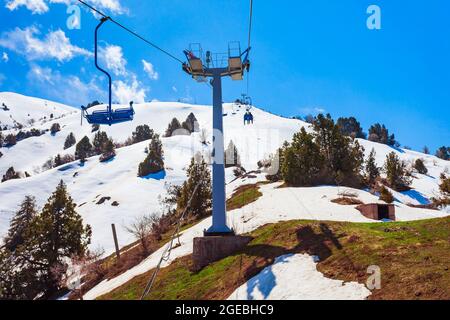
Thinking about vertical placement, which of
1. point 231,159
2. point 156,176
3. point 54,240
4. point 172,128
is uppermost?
point 172,128

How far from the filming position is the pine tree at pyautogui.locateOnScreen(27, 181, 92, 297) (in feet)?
123

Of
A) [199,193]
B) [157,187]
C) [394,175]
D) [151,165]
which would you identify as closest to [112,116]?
[199,193]

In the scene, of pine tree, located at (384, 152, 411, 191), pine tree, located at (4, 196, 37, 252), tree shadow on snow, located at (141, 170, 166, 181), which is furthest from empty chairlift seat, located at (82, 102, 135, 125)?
tree shadow on snow, located at (141, 170, 166, 181)

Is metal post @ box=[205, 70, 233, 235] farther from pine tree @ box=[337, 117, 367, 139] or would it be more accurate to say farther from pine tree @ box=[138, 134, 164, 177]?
pine tree @ box=[337, 117, 367, 139]

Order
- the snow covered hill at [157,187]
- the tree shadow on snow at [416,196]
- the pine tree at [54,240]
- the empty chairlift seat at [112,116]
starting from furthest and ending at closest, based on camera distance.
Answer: the tree shadow on snow at [416,196]
the pine tree at [54,240]
the snow covered hill at [157,187]
the empty chairlift seat at [112,116]

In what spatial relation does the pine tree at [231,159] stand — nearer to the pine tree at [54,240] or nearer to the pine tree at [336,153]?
the pine tree at [336,153]

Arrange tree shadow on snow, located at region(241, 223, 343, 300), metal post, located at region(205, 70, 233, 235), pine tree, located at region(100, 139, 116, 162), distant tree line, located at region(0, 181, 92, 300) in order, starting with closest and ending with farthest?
tree shadow on snow, located at region(241, 223, 343, 300)
metal post, located at region(205, 70, 233, 235)
distant tree line, located at region(0, 181, 92, 300)
pine tree, located at region(100, 139, 116, 162)

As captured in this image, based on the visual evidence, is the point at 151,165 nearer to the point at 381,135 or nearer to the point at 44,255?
the point at 44,255

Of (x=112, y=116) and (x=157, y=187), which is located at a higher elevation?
(x=112, y=116)

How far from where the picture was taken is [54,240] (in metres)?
38.9

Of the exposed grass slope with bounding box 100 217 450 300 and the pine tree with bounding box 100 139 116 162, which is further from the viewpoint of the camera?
the pine tree with bounding box 100 139 116 162

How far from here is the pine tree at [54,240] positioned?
37375 mm

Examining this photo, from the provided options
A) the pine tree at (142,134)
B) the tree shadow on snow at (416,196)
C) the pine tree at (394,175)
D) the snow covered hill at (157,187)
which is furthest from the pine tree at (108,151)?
the tree shadow on snow at (416,196)
